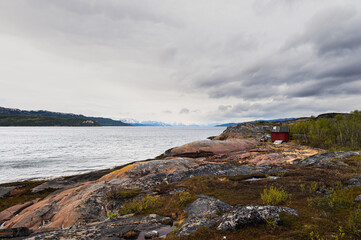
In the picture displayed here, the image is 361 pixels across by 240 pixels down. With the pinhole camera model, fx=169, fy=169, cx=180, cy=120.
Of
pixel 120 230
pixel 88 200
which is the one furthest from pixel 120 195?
pixel 120 230

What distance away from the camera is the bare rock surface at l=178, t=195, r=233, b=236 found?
657 cm

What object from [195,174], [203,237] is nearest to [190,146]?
[195,174]

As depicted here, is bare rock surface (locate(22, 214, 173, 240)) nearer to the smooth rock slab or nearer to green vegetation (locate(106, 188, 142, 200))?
the smooth rock slab

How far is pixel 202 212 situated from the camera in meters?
8.07

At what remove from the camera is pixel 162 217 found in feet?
27.2

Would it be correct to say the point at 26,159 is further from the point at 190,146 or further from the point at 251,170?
the point at 251,170

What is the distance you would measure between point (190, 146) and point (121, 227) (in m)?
32.1

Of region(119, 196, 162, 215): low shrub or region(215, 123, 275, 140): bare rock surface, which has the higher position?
region(215, 123, 275, 140): bare rock surface

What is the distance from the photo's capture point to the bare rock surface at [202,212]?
6567 mm

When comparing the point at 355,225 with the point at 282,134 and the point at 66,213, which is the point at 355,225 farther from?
the point at 282,134

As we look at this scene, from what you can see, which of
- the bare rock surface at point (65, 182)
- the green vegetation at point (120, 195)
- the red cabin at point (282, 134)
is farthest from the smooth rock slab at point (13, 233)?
the red cabin at point (282, 134)

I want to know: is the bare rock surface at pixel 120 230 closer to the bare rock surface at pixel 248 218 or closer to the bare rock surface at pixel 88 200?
the bare rock surface at pixel 248 218

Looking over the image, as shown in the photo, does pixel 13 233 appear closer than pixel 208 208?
Yes

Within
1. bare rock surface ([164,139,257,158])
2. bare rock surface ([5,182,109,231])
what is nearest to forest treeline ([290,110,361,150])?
bare rock surface ([164,139,257,158])
